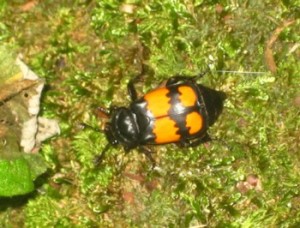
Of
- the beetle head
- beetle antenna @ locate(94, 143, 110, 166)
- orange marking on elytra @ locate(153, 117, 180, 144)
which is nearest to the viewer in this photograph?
orange marking on elytra @ locate(153, 117, 180, 144)

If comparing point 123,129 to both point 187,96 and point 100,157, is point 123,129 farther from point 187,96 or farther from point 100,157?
point 187,96

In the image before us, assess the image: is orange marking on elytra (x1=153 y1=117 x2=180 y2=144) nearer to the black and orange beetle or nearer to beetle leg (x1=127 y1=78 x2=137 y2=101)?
the black and orange beetle

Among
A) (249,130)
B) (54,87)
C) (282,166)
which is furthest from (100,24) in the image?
(282,166)

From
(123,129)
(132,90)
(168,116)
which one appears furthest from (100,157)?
(168,116)

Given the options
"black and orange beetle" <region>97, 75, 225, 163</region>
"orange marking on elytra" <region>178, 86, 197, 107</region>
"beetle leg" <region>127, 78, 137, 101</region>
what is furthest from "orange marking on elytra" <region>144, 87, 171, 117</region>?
"beetle leg" <region>127, 78, 137, 101</region>

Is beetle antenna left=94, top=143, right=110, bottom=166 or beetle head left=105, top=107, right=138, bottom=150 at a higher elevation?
beetle head left=105, top=107, right=138, bottom=150

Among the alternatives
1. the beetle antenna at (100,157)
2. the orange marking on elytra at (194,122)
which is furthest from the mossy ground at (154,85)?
the orange marking on elytra at (194,122)

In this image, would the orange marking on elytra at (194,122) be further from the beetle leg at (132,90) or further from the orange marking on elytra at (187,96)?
the beetle leg at (132,90)
